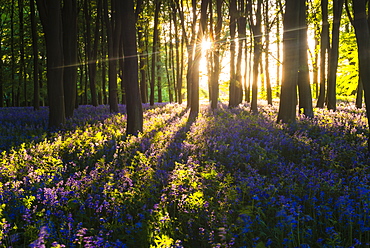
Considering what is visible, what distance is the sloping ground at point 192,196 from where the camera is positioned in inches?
152

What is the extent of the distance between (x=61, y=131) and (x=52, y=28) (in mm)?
4654

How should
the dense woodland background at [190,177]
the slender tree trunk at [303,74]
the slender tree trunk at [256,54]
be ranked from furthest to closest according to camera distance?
1. the slender tree trunk at [256,54]
2. the slender tree trunk at [303,74]
3. the dense woodland background at [190,177]

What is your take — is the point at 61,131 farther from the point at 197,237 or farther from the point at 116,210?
the point at 197,237

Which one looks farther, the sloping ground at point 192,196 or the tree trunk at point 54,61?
the tree trunk at point 54,61

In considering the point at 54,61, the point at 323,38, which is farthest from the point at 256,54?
the point at 54,61

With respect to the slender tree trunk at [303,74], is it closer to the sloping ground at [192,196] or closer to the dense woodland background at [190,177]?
the dense woodland background at [190,177]

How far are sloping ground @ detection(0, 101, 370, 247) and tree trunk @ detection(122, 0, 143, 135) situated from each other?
189cm

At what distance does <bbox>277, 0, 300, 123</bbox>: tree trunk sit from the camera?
12.6 m

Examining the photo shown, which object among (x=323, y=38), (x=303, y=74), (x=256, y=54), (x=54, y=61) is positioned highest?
(x=323, y=38)

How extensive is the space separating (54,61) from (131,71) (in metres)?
4.05

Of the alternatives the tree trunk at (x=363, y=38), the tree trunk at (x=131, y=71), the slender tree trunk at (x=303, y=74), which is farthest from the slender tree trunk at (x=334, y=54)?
the tree trunk at (x=131, y=71)

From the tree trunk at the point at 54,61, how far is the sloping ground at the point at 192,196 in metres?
4.02

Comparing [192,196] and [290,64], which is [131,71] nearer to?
[290,64]

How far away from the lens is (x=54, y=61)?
1346cm
